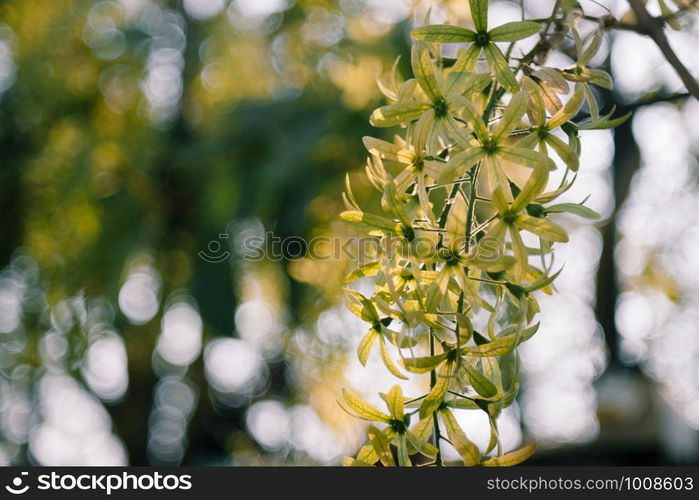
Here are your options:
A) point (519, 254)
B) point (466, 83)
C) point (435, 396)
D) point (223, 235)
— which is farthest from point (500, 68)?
point (223, 235)

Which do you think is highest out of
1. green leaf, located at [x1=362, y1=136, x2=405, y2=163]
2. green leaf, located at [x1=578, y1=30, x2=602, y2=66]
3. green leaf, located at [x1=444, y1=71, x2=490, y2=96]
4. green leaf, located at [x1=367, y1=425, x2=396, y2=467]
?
green leaf, located at [x1=578, y1=30, x2=602, y2=66]

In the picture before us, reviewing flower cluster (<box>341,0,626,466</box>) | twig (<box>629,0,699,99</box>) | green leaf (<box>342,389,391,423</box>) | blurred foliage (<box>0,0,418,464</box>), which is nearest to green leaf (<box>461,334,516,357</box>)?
flower cluster (<box>341,0,626,466</box>)

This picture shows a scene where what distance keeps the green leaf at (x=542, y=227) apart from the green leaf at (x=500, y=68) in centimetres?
10

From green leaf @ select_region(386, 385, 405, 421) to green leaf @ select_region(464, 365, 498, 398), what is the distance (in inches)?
2.5

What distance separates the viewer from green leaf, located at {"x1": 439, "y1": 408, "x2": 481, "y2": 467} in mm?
557

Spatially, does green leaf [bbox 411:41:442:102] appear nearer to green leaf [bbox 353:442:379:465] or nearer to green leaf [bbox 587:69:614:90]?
green leaf [bbox 587:69:614:90]

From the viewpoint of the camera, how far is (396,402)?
1.95ft

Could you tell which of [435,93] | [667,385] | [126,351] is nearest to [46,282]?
[126,351]

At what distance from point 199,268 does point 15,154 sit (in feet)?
3.74

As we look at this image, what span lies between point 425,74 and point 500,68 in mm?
57

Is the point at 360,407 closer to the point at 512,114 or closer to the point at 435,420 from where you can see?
the point at 435,420

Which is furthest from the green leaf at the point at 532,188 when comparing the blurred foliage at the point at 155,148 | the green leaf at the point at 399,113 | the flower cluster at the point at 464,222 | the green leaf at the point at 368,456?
the blurred foliage at the point at 155,148

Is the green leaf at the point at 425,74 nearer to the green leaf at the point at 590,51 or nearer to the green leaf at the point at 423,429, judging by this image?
the green leaf at the point at 590,51

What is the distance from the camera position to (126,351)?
149 inches
